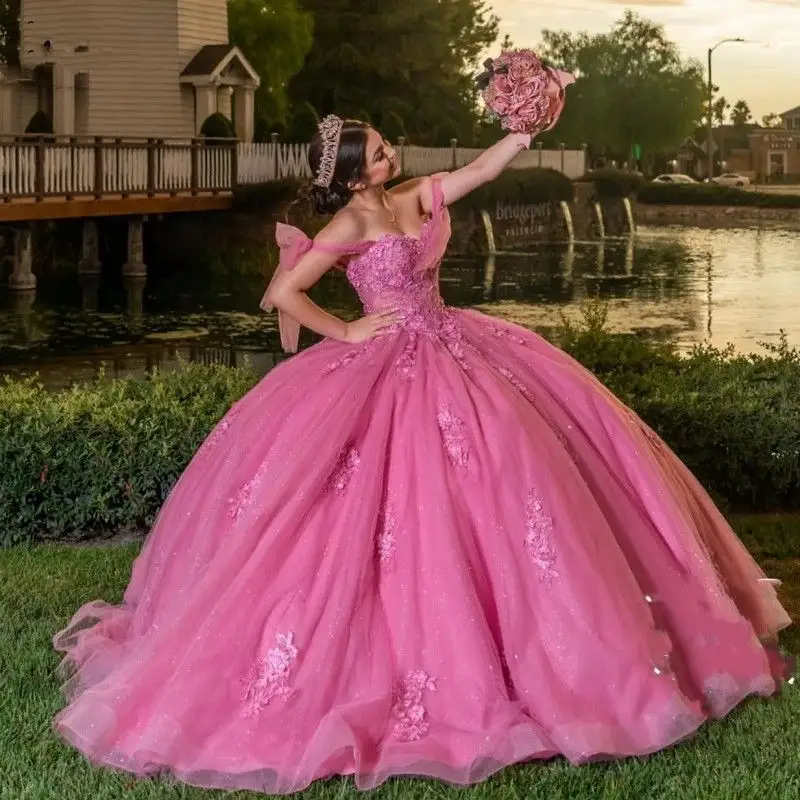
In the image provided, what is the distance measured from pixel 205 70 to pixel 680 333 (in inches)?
382

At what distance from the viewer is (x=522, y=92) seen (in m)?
3.72

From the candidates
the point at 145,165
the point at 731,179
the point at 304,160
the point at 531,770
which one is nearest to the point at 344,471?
the point at 531,770

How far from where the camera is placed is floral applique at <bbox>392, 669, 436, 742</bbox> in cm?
307

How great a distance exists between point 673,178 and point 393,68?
26.9 feet

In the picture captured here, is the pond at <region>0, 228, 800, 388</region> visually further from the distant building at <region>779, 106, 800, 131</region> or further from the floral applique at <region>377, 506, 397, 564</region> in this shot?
the floral applique at <region>377, 506, 397, 564</region>

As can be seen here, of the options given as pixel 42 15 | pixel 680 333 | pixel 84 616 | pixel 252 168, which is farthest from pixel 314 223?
pixel 84 616

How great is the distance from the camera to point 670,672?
320 cm

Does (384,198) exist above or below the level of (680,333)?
above

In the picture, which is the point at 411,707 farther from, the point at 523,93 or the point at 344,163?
the point at 523,93

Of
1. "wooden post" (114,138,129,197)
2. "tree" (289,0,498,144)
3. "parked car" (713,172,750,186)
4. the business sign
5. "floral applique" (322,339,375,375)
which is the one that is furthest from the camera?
"parked car" (713,172,750,186)

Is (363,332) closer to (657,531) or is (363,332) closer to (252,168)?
(657,531)

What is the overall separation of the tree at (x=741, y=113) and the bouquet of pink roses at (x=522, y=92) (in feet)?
62.1

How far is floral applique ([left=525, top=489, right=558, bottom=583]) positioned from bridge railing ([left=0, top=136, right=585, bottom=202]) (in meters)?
13.6

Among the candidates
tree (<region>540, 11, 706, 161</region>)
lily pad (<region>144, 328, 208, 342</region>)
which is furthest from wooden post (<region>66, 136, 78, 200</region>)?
tree (<region>540, 11, 706, 161</region>)
